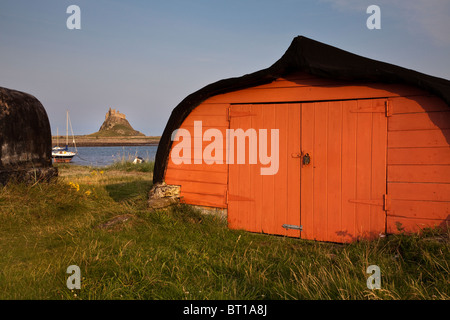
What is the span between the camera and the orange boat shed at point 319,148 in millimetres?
4746

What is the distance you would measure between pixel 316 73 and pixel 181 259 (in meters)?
3.61

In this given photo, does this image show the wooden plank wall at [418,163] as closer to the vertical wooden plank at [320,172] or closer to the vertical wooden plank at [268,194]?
the vertical wooden plank at [320,172]

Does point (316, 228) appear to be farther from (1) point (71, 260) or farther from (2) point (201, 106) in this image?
(1) point (71, 260)

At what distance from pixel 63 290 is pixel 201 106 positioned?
13.4 ft

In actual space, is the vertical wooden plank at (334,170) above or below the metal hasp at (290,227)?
above

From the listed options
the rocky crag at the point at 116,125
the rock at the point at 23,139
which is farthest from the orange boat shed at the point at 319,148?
the rocky crag at the point at 116,125

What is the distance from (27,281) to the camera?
3.47 m

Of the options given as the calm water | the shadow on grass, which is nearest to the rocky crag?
the calm water

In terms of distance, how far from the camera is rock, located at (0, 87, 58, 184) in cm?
701

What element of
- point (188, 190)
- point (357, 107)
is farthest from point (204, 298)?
point (357, 107)

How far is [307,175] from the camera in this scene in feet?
18.0

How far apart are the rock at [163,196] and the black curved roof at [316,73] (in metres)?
0.58

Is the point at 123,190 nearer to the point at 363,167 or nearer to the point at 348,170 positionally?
the point at 348,170

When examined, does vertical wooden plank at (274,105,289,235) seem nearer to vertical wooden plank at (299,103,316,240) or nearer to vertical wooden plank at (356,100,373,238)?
vertical wooden plank at (299,103,316,240)
